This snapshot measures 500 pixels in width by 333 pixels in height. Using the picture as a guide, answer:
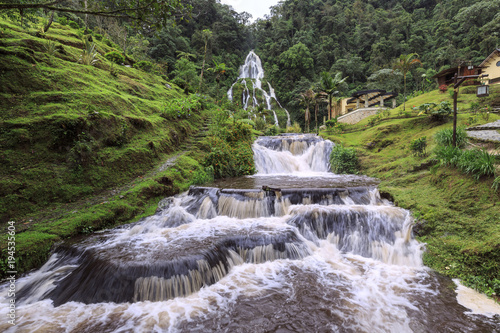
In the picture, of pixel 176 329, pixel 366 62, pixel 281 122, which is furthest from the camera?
pixel 366 62

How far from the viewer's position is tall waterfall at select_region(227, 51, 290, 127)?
39.4m

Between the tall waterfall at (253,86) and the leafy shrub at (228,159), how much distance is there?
23.1 meters

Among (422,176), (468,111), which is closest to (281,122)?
(468,111)

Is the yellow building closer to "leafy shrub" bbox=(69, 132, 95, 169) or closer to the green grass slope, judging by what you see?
the green grass slope

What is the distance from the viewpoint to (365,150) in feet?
44.6

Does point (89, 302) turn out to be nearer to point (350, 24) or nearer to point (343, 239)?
point (343, 239)

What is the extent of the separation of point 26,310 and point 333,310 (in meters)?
5.54

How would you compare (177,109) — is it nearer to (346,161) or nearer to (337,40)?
(346,161)

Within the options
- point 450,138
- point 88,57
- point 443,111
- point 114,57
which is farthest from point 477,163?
point 114,57

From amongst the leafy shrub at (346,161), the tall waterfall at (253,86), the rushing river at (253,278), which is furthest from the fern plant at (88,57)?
the tall waterfall at (253,86)

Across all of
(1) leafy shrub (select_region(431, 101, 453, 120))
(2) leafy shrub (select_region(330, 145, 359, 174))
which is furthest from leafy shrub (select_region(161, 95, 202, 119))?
(1) leafy shrub (select_region(431, 101, 453, 120))

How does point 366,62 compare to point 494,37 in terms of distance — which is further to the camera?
point 366,62

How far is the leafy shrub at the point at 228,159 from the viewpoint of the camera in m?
12.0

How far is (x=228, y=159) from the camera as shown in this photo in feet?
40.9
